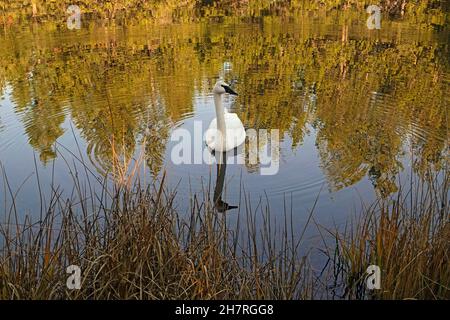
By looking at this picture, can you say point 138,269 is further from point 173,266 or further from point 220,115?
point 220,115

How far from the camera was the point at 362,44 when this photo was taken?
616 inches

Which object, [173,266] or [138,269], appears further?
[173,266]

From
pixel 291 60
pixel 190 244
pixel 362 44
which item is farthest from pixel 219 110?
pixel 362 44

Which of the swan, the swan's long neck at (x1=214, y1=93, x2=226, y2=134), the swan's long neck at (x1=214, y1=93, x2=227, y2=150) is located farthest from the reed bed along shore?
the swan's long neck at (x1=214, y1=93, x2=226, y2=134)

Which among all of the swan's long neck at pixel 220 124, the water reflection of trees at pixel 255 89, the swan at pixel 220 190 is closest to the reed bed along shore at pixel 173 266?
the water reflection of trees at pixel 255 89

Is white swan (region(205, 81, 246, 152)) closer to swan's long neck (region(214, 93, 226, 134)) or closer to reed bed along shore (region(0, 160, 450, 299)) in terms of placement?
swan's long neck (region(214, 93, 226, 134))

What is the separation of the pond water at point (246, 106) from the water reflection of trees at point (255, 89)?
0.04 m

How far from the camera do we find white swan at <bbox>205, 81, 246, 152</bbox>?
25.0ft

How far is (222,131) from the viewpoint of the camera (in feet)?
25.0

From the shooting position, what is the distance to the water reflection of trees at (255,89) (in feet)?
25.7

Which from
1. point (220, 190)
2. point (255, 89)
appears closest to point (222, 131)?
point (220, 190)

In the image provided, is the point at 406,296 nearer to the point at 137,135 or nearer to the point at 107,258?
the point at 107,258

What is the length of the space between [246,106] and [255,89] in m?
1.18

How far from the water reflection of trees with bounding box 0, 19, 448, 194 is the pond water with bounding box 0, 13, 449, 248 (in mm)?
38
